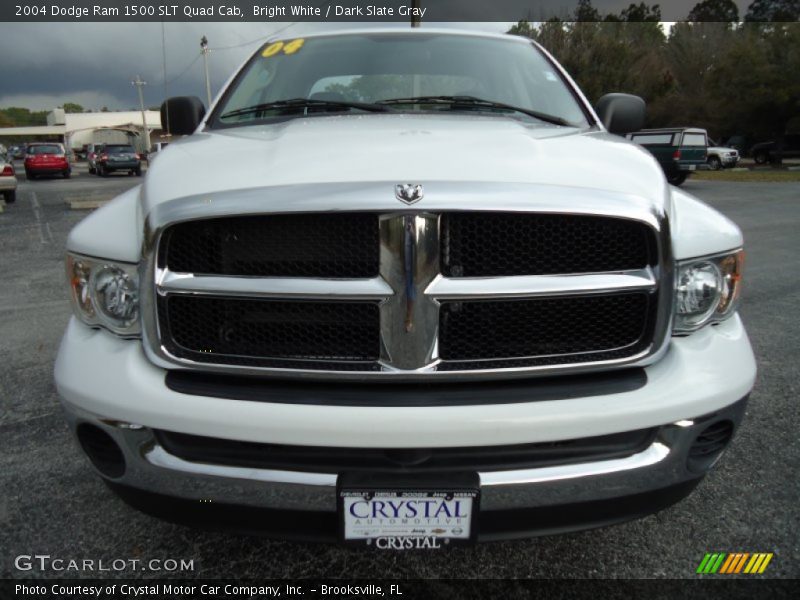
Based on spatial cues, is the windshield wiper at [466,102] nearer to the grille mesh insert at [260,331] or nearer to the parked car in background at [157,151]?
the parked car in background at [157,151]

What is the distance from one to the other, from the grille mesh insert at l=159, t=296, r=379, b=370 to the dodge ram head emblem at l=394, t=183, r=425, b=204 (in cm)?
32

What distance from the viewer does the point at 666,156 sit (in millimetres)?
19188

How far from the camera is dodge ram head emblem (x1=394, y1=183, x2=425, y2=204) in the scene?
1467 millimetres

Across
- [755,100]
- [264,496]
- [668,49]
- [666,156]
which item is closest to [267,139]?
[264,496]

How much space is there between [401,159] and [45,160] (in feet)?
95.9

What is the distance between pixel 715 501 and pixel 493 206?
Answer: 160cm

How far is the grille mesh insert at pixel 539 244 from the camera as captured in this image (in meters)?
1.53

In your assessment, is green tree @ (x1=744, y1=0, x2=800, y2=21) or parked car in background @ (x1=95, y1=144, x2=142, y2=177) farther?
green tree @ (x1=744, y1=0, x2=800, y2=21)

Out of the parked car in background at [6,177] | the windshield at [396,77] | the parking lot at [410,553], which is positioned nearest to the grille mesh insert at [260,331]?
the parking lot at [410,553]

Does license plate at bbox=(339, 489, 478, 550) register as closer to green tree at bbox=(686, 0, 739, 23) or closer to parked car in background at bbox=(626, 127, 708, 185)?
parked car in background at bbox=(626, 127, 708, 185)

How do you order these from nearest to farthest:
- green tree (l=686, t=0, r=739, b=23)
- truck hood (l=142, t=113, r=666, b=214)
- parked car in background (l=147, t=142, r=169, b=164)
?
truck hood (l=142, t=113, r=666, b=214)
parked car in background (l=147, t=142, r=169, b=164)
green tree (l=686, t=0, r=739, b=23)

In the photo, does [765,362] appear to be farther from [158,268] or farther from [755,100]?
[755,100]

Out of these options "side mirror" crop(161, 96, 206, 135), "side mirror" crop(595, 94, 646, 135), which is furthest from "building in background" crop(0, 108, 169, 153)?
"side mirror" crop(595, 94, 646, 135)

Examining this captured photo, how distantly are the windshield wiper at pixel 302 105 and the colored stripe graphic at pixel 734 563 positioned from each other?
203cm
